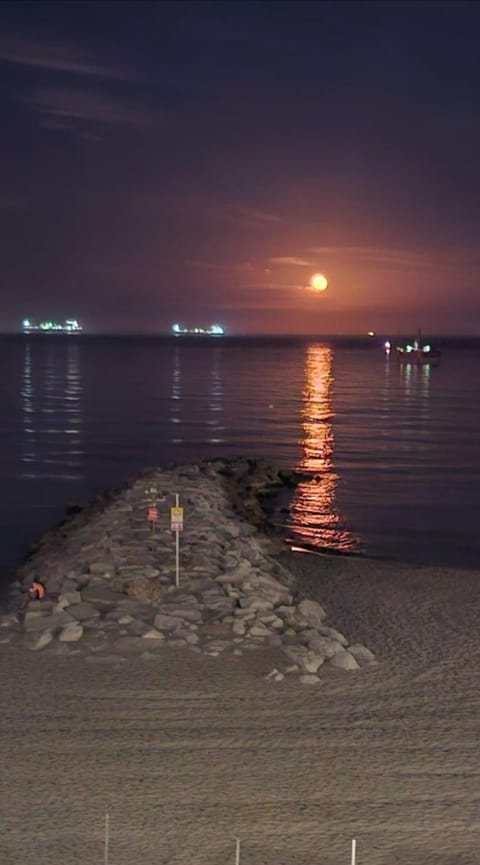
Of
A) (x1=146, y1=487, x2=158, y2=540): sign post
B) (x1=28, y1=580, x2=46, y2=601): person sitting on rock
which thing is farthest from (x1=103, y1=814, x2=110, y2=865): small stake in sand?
(x1=146, y1=487, x2=158, y2=540): sign post

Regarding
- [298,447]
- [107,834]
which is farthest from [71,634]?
[298,447]

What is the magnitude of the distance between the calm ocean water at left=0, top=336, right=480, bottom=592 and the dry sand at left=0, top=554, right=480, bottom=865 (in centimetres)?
1056

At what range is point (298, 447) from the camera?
43.8m

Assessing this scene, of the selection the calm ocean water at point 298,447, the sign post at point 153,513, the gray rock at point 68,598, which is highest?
the sign post at point 153,513

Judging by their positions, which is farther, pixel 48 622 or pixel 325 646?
pixel 48 622

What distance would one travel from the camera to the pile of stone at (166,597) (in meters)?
13.6

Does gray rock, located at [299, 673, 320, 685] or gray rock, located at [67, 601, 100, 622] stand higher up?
gray rock, located at [67, 601, 100, 622]

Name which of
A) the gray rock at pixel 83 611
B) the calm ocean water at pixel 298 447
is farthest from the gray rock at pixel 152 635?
the calm ocean water at pixel 298 447

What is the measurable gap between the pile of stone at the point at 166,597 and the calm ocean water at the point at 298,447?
3.29 meters

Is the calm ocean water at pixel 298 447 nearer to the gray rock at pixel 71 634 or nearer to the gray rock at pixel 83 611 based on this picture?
the gray rock at pixel 83 611

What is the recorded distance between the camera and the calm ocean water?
26.6m

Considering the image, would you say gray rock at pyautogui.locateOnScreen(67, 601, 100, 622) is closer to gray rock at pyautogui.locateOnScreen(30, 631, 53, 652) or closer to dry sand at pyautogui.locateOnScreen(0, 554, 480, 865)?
gray rock at pyautogui.locateOnScreen(30, 631, 53, 652)

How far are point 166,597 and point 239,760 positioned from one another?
5791mm

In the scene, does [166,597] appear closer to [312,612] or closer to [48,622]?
[48,622]
